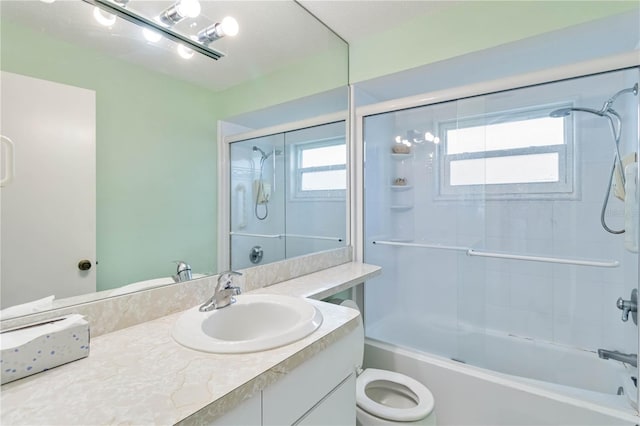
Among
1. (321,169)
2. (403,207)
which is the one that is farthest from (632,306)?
(321,169)

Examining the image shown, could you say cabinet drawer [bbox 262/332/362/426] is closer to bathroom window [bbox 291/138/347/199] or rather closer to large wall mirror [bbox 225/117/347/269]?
large wall mirror [bbox 225/117/347/269]

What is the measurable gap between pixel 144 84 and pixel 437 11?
160 centimetres

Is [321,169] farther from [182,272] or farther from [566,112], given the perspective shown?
[566,112]

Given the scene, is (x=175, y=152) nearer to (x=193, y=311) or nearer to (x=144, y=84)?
(x=144, y=84)

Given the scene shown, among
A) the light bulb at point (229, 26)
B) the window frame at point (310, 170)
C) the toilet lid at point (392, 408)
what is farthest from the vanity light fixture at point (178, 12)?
the toilet lid at point (392, 408)

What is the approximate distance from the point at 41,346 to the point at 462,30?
2.15 m

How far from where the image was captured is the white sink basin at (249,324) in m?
0.79

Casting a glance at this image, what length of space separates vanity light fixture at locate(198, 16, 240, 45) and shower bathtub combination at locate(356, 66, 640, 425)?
101cm

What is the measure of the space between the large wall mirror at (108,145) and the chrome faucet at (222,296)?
146 mm

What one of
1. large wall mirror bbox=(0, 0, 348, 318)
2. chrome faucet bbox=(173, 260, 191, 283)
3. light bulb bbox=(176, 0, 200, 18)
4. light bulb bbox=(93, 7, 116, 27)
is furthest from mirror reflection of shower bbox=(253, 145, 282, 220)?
light bulb bbox=(93, 7, 116, 27)

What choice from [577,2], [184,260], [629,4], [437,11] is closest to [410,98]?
[437,11]

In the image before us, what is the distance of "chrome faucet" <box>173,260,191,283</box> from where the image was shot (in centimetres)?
114

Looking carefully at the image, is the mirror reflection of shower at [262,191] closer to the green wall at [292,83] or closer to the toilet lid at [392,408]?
the green wall at [292,83]

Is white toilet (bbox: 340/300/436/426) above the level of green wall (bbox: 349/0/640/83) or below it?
below
